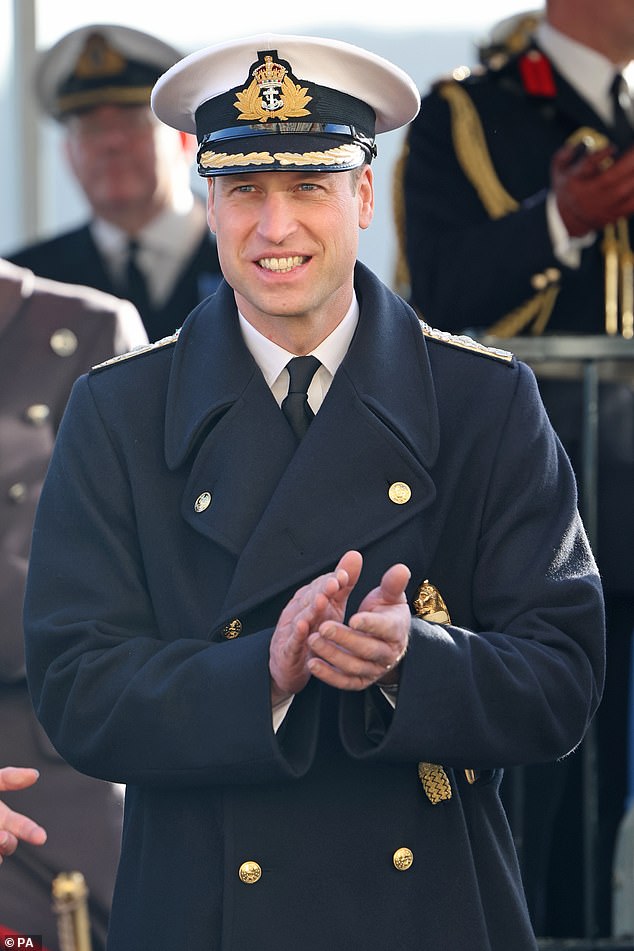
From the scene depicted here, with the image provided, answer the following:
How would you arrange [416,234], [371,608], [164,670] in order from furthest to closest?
[416,234] → [164,670] → [371,608]

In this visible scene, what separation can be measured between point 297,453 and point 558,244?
73.6 inches

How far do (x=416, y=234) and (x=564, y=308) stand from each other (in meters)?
0.40

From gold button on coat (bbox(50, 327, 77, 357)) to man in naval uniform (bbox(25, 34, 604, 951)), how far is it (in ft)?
3.52

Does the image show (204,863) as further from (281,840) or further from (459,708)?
(459,708)

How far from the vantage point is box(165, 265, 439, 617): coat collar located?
103 inches

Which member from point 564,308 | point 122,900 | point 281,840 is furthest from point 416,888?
point 564,308

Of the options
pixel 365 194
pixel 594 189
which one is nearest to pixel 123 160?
pixel 594 189

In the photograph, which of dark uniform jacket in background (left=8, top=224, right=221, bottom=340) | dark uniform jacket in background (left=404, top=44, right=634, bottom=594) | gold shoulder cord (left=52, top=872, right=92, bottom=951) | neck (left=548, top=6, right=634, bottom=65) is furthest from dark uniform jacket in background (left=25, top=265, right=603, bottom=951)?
dark uniform jacket in background (left=8, top=224, right=221, bottom=340)

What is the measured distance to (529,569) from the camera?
8.52 feet

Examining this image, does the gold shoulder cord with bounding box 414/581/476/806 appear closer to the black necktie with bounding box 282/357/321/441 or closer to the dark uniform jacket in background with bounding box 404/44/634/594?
the black necktie with bounding box 282/357/321/441

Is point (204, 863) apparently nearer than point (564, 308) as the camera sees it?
Yes

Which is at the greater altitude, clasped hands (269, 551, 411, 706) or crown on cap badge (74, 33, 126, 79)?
crown on cap badge (74, 33, 126, 79)

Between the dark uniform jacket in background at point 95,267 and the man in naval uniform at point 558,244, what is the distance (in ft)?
4.76

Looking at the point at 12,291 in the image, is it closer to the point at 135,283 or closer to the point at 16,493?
the point at 16,493
